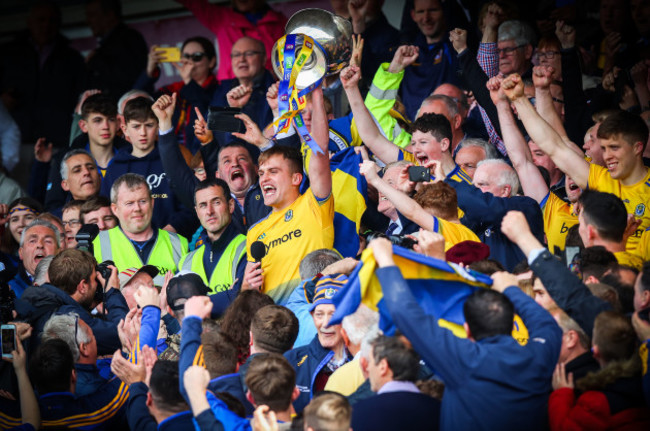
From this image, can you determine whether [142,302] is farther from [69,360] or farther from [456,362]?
[456,362]

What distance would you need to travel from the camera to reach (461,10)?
870 centimetres

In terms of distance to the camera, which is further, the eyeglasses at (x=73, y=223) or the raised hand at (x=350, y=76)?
the eyeglasses at (x=73, y=223)

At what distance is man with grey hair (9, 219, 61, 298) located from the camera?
7.80m

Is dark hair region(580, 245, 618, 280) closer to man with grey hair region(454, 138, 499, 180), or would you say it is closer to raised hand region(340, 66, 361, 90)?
man with grey hair region(454, 138, 499, 180)

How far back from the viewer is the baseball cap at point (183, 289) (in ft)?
20.3

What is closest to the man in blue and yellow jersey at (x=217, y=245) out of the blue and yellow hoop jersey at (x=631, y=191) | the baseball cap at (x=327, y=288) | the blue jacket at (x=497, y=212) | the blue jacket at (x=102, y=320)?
the blue jacket at (x=102, y=320)

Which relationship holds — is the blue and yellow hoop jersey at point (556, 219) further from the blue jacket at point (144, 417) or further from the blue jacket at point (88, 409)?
the blue jacket at point (88, 409)

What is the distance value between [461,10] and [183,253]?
11.4 ft

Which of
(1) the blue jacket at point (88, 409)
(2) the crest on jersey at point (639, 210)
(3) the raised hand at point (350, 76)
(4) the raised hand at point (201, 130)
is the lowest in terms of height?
(1) the blue jacket at point (88, 409)

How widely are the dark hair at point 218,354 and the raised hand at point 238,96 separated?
3568 mm

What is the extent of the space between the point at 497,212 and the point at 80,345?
8.95 feet

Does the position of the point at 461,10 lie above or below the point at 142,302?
above

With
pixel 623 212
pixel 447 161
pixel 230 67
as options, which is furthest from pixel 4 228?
pixel 623 212

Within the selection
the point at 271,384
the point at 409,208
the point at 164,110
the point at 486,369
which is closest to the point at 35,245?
the point at 164,110
